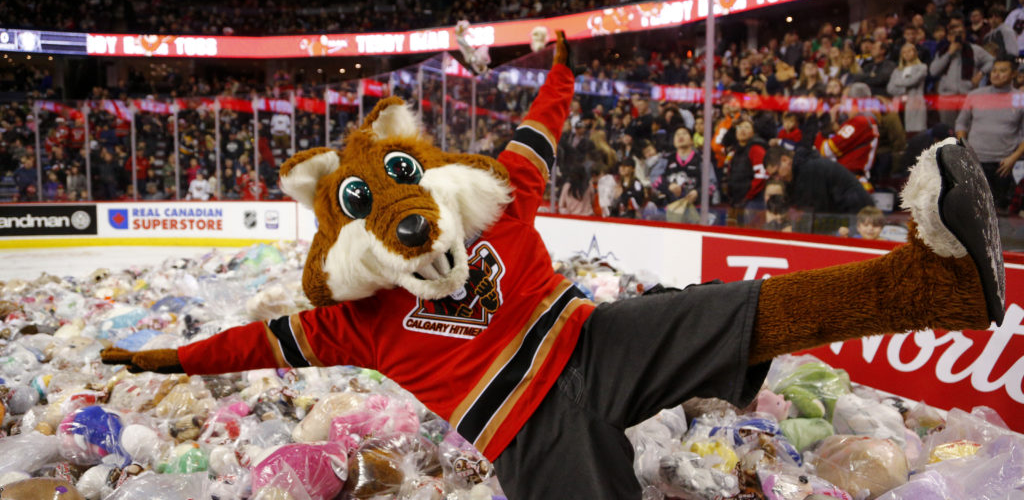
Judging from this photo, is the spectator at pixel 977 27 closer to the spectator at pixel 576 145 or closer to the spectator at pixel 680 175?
the spectator at pixel 680 175

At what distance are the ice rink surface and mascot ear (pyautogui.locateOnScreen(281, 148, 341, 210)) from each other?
6.44 m

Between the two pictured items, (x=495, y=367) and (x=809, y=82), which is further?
(x=809, y=82)

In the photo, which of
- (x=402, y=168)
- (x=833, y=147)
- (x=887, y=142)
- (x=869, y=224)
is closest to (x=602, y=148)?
(x=833, y=147)

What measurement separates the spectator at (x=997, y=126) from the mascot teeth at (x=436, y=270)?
245cm

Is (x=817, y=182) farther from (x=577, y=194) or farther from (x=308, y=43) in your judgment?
(x=308, y=43)

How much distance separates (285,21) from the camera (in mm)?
Answer: 18797

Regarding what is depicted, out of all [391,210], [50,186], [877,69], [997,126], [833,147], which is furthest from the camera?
[50,186]

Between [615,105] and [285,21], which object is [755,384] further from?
[285,21]

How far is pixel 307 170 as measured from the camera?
1549 millimetres

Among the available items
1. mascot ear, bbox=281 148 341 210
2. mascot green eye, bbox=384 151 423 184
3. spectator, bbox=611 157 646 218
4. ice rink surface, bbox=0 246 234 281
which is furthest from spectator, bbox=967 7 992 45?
ice rink surface, bbox=0 246 234 281

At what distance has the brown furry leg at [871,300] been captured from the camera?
0.96 metres

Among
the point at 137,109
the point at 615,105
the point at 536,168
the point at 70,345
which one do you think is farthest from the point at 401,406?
the point at 137,109

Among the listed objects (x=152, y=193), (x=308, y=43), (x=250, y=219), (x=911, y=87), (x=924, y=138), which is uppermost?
(x=308, y=43)

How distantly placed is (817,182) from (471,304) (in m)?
2.82
